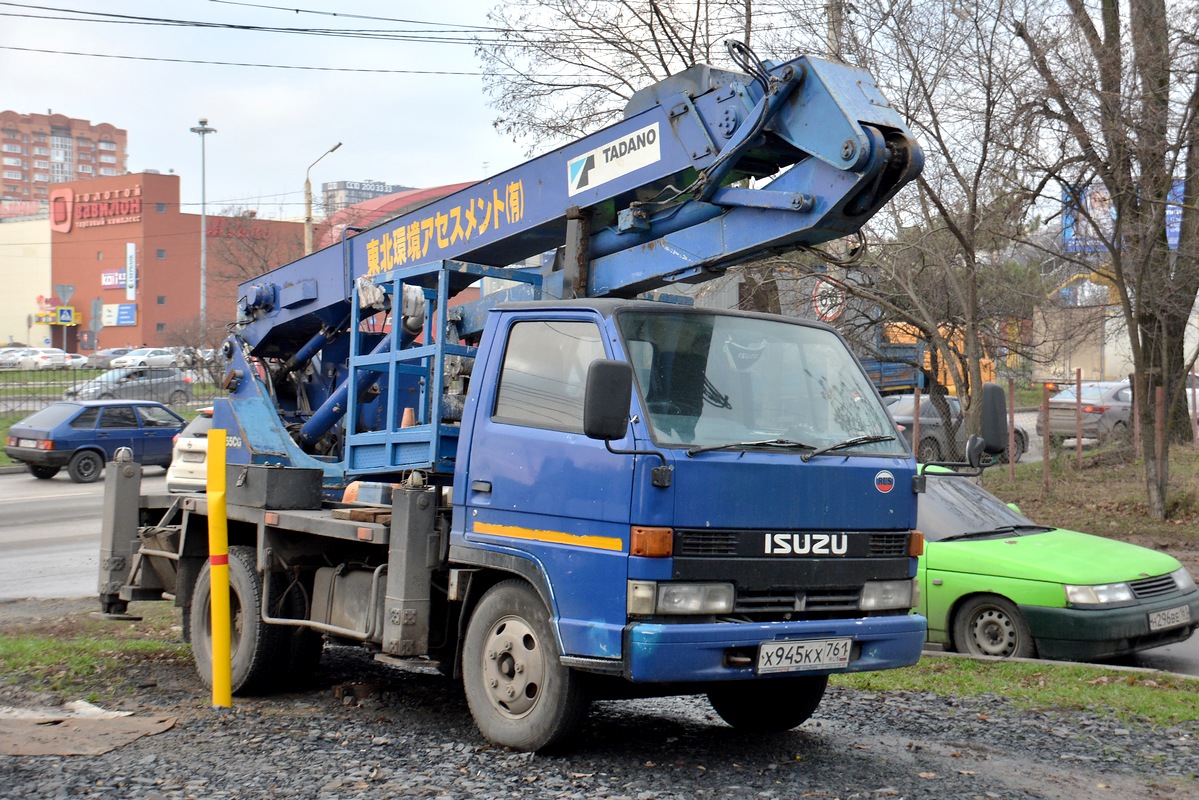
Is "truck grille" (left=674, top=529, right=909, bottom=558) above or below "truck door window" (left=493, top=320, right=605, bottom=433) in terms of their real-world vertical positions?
below

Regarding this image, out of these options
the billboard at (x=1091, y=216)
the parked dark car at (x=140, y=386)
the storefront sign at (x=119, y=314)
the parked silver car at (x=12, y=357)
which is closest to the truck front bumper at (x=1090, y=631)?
the billboard at (x=1091, y=216)

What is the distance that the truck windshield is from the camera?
17.8 ft

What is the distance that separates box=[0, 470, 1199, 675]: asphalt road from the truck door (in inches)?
216

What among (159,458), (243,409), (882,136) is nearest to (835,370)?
(882,136)

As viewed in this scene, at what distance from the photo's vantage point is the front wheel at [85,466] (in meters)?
23.2

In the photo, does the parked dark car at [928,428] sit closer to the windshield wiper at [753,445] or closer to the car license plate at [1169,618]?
the car license plate at [1169,618]

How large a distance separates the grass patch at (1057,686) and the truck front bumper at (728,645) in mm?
1790

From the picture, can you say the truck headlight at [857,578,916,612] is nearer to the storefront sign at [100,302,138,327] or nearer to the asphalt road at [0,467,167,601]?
the asphalt road at [0,467,167,601]

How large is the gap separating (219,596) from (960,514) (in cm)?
551

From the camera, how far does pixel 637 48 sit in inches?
642

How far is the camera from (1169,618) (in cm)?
842

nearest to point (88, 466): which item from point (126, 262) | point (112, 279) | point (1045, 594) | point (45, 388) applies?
point (45, 388)

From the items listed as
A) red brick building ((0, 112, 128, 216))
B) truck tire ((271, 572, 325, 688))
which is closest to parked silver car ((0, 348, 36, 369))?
truck tire ((271, 572, 325, 688))

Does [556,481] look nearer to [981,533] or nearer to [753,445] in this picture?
[753,445]
